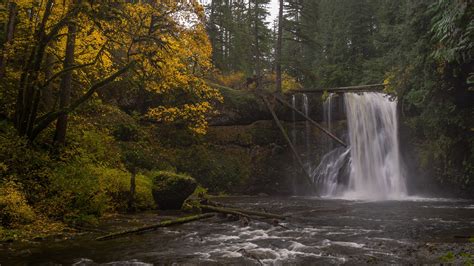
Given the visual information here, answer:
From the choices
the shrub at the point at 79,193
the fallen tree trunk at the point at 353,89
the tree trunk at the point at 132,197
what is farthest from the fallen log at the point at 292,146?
the shrub at the point at 79,193

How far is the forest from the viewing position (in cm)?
984

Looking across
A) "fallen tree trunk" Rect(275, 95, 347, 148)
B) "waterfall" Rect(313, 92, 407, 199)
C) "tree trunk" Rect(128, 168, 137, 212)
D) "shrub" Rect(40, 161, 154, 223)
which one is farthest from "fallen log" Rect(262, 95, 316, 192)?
"shrub" Rect(40, 161, 154, 223)

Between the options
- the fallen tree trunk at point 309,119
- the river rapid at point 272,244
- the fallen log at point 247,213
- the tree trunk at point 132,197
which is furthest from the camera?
the fallen tree trunk at point 309,119

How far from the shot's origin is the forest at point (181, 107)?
387 inches

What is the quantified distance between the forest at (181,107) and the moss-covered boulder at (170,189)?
0.04 metres

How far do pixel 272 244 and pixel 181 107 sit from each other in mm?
12447

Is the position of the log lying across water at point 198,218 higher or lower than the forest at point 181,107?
lower

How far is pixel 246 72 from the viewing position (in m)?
32.3

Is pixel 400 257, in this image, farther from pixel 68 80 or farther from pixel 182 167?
pixel 182 167

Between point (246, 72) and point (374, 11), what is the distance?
1097 centimetres

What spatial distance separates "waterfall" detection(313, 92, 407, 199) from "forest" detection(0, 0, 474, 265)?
0.42 m

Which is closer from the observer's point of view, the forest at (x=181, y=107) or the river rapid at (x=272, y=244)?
the river rapid at (x=272, y=244)

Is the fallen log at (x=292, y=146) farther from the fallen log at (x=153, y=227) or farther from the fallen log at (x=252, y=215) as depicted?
the fallen log at (x=153, y=227)

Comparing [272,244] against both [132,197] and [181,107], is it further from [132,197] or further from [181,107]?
[181,107]
